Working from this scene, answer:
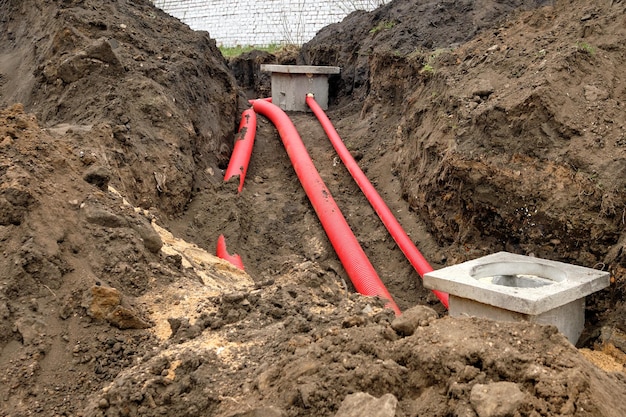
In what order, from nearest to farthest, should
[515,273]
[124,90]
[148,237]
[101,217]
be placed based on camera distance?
[101,217], [148,237], [515,273], [124,90]

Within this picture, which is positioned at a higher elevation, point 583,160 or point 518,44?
point 518,44

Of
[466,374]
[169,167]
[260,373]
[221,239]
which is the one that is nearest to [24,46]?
[169,167]

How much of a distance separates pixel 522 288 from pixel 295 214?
338 centimetres

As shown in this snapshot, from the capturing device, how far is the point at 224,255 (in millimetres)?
5383

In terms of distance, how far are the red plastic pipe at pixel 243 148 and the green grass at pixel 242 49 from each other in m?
5.09

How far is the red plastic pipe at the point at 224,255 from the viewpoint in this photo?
17.5 feet

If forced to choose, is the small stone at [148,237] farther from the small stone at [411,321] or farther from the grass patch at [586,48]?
the grass patch at [586,48]

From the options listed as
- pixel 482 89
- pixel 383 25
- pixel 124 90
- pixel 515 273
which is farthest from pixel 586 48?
pixel 383 25

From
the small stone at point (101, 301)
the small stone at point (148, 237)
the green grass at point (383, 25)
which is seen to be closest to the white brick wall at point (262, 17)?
the green grass at point (383, 25)

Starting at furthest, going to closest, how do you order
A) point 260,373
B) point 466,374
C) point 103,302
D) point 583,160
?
1. point 583,160
2. point 103,302
3. point 260,373
4. point 466,374

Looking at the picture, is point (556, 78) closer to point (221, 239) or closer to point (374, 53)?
point (221, 239)

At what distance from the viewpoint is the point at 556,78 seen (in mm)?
4992

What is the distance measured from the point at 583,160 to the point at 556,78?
0.88m

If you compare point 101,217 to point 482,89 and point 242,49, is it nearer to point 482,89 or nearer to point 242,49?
point 482,89
